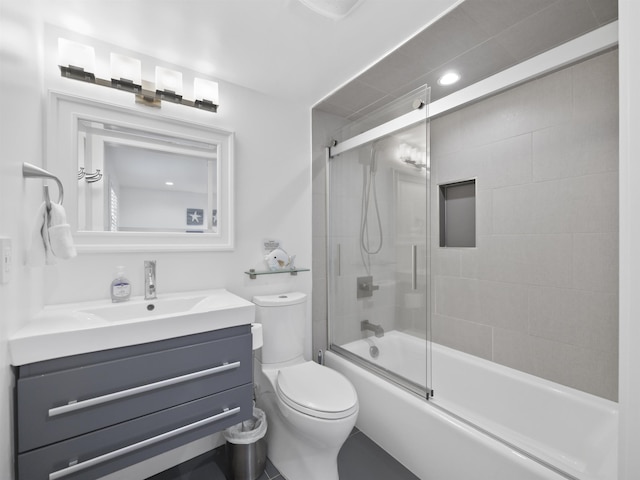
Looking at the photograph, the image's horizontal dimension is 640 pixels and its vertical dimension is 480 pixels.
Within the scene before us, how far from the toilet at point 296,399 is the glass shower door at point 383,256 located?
0.41m

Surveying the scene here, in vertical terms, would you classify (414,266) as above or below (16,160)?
below

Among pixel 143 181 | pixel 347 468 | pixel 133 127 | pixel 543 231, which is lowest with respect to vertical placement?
pixel 347 468

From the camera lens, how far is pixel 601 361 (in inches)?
57.8

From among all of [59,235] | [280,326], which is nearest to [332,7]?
[59,235]

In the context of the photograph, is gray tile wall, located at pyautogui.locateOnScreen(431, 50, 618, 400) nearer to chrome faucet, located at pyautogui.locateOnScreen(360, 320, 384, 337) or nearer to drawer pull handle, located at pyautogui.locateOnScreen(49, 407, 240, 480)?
chrome faucet, located at pyautogui.locateOnScreen(360, 320, 384, 337)

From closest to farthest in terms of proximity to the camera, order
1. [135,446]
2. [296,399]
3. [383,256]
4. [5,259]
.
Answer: [5,259] → [135,446] → [296,399] → [383,256]

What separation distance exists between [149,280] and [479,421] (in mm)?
1798

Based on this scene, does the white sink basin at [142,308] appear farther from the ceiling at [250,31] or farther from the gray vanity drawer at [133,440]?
the ceiling at [250,31]

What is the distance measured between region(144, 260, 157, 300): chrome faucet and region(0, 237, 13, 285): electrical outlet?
1.93 ft

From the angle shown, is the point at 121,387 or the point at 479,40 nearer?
the point at 121,387

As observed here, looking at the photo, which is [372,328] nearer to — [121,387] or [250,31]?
[121,387]

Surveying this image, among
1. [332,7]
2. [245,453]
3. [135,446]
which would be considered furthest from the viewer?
[245,453]

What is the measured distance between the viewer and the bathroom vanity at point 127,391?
97 cm

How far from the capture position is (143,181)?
1.60 metres
